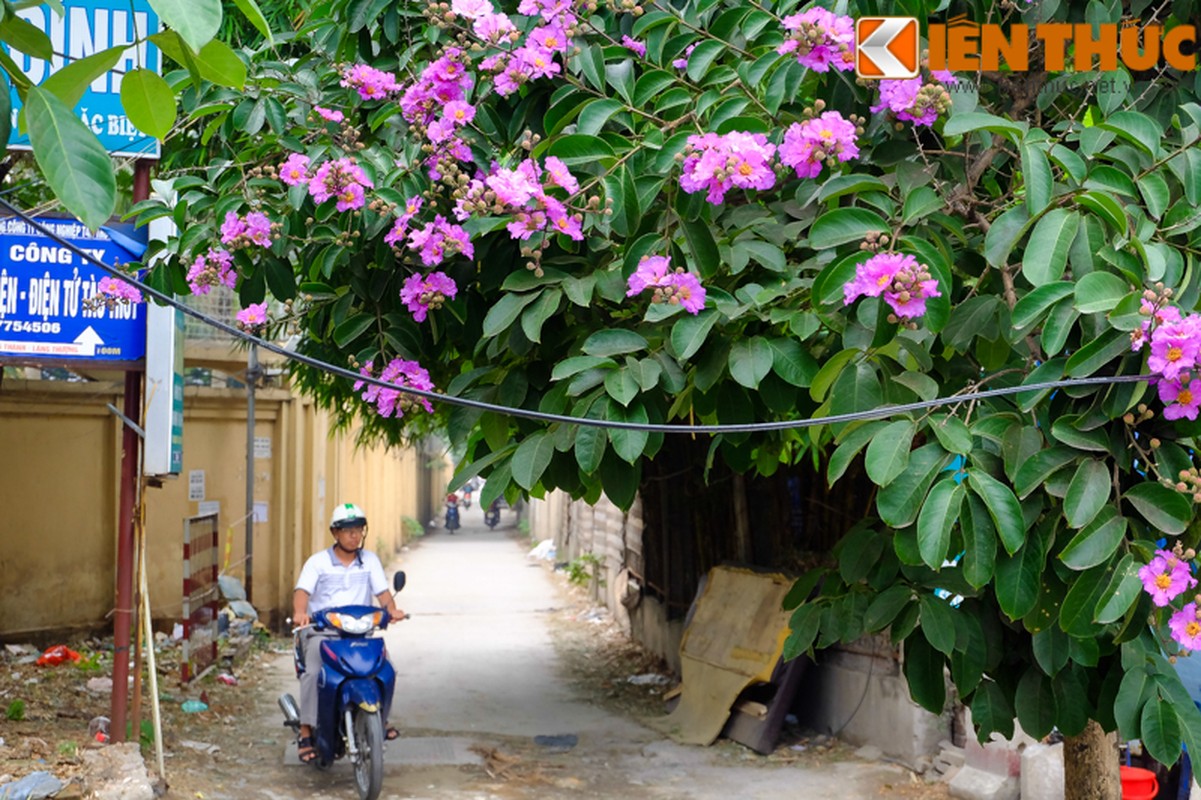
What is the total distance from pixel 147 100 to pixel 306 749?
5.70 meters

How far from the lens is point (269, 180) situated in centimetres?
410

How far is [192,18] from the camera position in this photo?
1460 mm

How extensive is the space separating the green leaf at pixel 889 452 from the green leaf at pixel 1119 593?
18.8 inches

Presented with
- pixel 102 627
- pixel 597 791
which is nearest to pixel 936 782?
pixel 597 791

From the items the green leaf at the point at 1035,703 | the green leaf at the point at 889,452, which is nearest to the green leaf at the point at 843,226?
the green leaf at the point at 889,452

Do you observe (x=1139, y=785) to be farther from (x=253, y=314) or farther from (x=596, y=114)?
(x=253, y=314)

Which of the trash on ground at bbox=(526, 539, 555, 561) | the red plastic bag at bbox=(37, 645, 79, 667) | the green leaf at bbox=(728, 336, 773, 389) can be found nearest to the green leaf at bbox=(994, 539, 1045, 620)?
the green leaf at bbox=(728, 336, 773, 389)

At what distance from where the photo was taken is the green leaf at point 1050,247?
2.65m

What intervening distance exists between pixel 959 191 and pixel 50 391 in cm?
886

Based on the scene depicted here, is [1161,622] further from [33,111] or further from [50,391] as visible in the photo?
[50,391]

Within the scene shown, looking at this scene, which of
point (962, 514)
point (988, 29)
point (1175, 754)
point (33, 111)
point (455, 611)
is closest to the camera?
point (33, 111)

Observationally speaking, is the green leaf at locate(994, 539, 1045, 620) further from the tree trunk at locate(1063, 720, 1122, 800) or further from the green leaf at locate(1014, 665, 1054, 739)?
the tree trunk at locate(1063, 720, 1122, 800)

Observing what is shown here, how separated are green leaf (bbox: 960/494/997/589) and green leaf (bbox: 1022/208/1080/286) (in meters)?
0.52

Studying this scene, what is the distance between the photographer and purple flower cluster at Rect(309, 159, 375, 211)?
3631 millimetres
